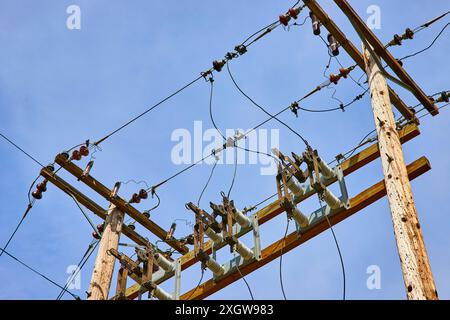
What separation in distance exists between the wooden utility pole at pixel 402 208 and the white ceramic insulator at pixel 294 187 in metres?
1.65

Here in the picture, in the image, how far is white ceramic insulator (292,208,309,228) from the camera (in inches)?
336

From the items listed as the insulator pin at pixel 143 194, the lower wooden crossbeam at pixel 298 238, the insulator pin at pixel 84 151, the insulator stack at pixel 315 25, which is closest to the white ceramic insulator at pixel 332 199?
the lower wooden crossbeam at pixel 298 238

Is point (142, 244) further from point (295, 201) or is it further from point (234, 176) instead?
point (295, 201)

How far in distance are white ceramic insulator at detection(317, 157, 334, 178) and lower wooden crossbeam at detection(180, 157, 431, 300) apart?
484 mm

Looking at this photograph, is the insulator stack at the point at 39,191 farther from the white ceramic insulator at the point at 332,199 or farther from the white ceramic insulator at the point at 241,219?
the white ceramic insulator at the point at 332,199

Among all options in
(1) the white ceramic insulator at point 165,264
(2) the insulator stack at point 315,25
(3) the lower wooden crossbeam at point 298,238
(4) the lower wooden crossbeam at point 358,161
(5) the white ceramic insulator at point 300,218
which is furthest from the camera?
(1) the white ceramic insulator at point 165,264

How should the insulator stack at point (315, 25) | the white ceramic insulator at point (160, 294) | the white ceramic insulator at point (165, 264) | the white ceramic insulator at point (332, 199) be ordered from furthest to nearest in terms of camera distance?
the white ceramic insulator at point (165, 264)
the white ceramic insulator at point (160, 294)
the insulator stack at point (315, 25)
the white ceramic insulator at point (332, 199)

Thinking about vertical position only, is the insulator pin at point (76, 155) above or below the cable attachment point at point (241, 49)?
below

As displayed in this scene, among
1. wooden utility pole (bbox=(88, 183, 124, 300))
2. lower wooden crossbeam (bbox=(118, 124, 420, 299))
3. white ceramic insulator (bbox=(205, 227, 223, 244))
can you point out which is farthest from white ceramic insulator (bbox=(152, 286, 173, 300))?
lower wooden crossbeam (bbox=(118, 124, 420, 299))

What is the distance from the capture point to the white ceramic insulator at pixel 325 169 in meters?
8.55

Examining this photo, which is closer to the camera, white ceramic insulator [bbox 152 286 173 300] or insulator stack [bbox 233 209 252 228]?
insulator stack [bbox 233 209 252 228]

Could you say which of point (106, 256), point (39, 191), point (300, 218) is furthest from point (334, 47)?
point (39, 191)

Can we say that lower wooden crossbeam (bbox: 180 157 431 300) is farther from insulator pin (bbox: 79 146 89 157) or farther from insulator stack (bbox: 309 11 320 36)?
insulator pin (bbox: 79 146 89 157)
